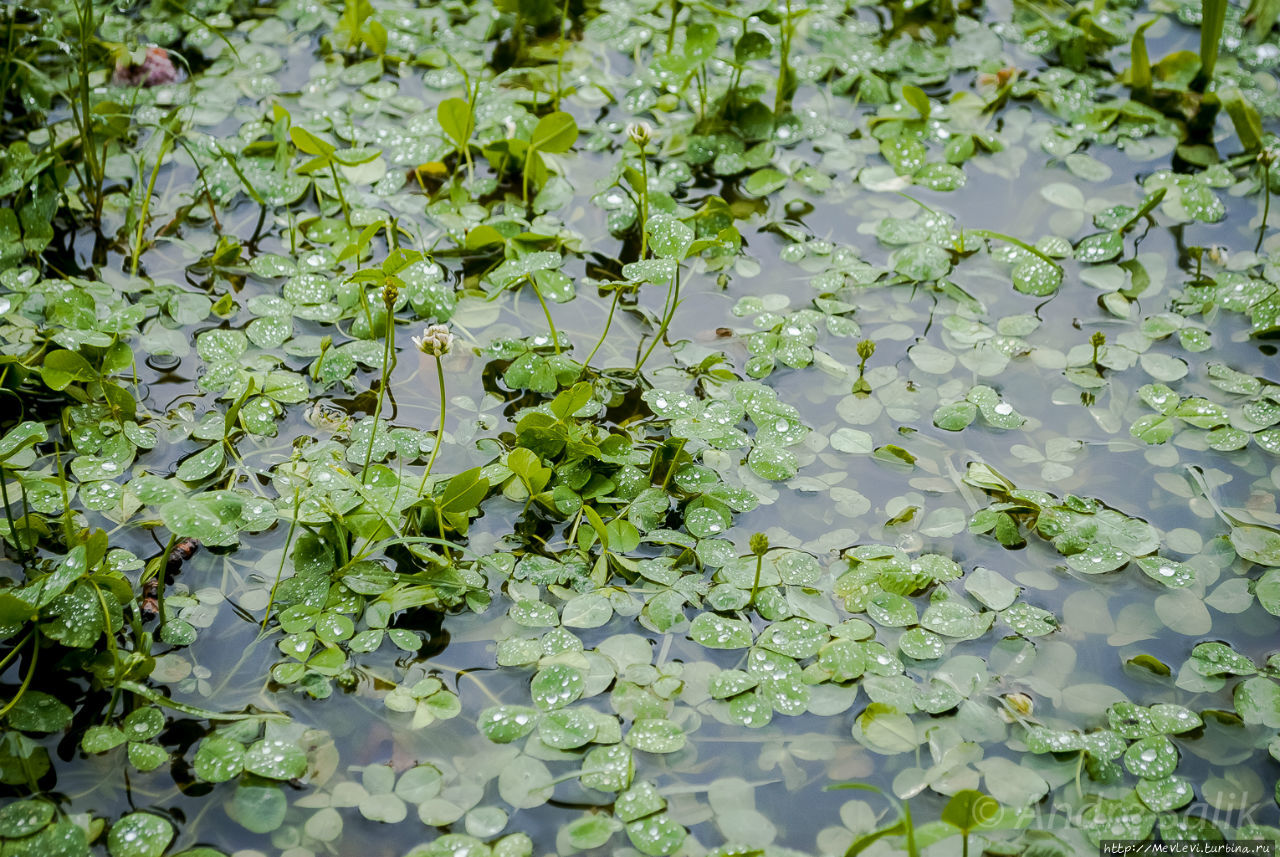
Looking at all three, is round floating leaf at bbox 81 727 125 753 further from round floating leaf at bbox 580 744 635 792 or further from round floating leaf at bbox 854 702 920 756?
round floating leaf at bbox 854 702 920 756

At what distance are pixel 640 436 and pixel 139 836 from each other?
90 cm

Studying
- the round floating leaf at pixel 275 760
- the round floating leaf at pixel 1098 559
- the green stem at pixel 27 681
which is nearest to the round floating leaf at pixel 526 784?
the round floating leaf at pixel 275 760

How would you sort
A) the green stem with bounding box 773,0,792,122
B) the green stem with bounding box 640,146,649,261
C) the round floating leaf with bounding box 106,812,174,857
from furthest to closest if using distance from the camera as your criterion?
1. the green stem with bounding box 773,0,792,122
2. the green stem with bounding box 640,146,649,261
3. the round floating leaf with bounding box 106,812,174,857

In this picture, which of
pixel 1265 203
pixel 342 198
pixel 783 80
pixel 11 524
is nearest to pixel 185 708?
pixel 11 524

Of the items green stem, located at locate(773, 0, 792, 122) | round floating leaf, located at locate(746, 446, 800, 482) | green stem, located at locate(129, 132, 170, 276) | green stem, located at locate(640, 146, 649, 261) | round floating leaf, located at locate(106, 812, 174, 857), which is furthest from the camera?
green stem, located at locate(773, 0, 792, 122)

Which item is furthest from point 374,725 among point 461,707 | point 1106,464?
point 1106,464

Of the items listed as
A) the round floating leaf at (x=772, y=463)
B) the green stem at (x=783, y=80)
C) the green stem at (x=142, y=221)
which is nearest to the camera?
the round floating leaf at (x=772, y=463)

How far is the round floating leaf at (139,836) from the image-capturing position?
1.13 metres

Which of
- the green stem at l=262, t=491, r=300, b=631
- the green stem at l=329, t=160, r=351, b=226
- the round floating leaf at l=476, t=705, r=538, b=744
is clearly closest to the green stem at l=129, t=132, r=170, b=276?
the green stem at l=329, t=160, r=351, b=226

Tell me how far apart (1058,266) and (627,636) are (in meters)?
1.18

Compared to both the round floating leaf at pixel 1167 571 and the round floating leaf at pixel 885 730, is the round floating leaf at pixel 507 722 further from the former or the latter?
the round floating leaf at pixel 1167 571

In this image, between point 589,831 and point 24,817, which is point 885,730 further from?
point 24,817

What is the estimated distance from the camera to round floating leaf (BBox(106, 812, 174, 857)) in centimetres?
113

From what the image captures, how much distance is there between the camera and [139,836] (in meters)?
1.14
